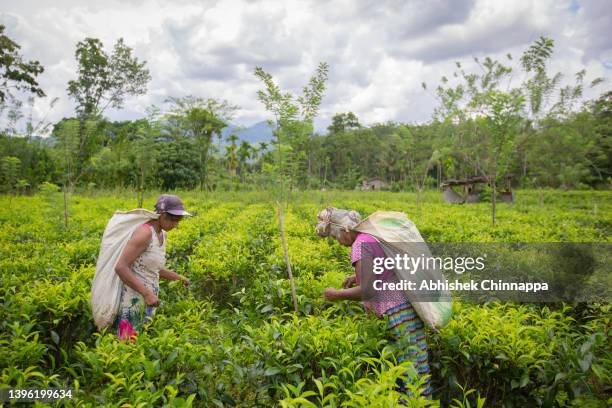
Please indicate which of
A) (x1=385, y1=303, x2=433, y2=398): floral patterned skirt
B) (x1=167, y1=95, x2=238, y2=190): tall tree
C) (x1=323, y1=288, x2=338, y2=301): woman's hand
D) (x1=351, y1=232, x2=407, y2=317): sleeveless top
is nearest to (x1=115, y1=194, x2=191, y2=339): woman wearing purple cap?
(x1=323, y1=288, x2=338, y2=301): woman's hand

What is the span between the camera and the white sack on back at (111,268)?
3238 millimetres

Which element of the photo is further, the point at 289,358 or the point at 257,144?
the point at 257,144

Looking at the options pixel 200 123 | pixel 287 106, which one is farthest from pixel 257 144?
pixel 287 106

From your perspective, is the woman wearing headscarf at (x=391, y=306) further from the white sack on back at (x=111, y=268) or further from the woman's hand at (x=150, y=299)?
the white sack on back at (x=111, y=268)

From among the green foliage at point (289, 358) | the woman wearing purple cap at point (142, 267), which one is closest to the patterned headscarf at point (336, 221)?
the green foliage at point (289, 358)

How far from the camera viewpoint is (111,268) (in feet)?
10.9

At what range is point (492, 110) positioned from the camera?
9875mm

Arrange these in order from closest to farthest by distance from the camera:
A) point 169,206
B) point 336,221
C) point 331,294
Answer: point 331,294 < point 336,221 < point 169,206

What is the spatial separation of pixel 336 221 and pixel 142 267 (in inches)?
69.0

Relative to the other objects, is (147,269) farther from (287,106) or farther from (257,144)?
(257,144)

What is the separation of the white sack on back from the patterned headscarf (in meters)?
1.48

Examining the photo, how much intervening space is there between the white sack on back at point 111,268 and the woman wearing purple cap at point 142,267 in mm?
84

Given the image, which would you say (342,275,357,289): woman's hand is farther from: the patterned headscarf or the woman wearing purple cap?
the woman wearing purple cap

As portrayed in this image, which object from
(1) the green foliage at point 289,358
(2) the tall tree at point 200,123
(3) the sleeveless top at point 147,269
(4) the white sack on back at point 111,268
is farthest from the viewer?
(2) the tall tree at point 200,123
